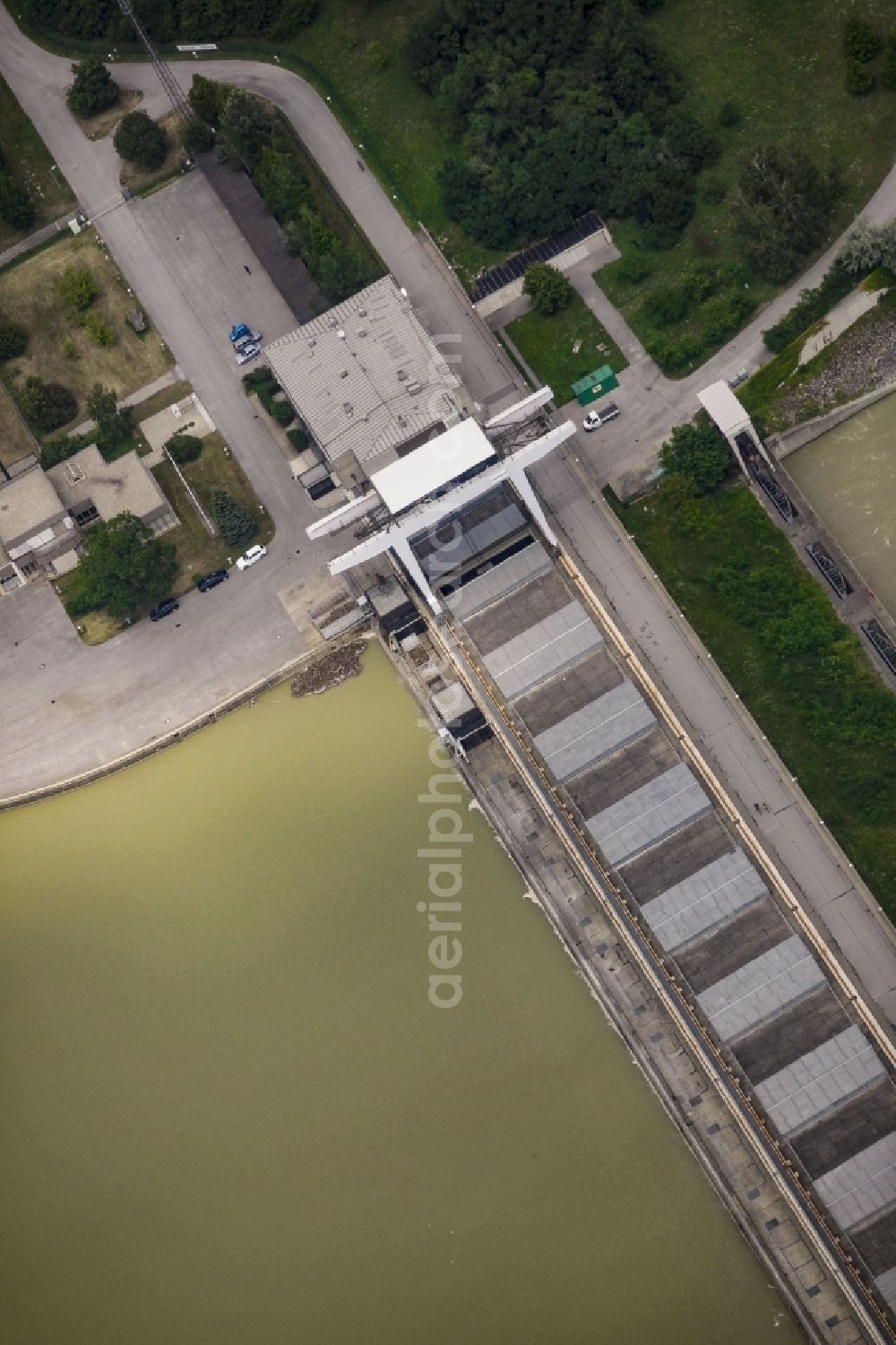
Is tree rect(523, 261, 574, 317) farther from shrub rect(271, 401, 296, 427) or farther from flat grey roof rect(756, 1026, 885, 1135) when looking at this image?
flat grey roof rect(756, 1026, 885, 1135)

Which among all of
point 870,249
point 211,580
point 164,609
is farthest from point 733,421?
point 164,609

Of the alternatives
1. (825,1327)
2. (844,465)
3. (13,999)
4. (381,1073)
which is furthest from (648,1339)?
(844,465)

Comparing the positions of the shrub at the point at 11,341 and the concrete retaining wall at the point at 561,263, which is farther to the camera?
the shrub at the point at 11,341

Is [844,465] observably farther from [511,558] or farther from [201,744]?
[201,744]

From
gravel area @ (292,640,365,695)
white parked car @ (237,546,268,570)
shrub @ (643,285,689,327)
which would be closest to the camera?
gravel area @ (292,640,365,695)

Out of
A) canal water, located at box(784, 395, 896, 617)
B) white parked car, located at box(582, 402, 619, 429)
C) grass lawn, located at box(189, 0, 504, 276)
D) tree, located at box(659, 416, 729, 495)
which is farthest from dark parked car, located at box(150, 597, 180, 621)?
canal water, located at box(784, 395, 896, 617)

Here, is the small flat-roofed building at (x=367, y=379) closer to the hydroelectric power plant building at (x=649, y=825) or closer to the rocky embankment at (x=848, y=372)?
the hydroelectric power plant building at (x=649, y=825)

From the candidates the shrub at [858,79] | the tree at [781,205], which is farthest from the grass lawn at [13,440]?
the shrub at [858,79]
